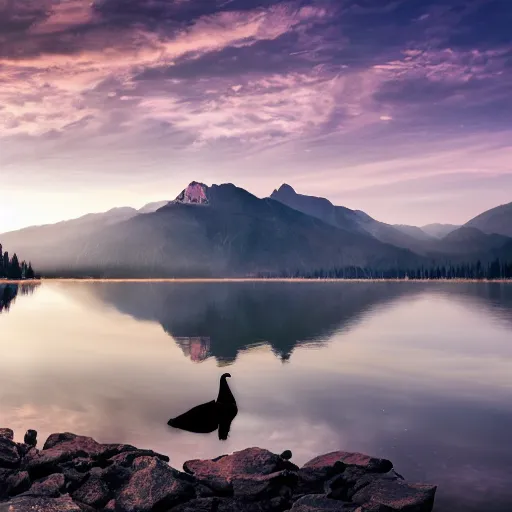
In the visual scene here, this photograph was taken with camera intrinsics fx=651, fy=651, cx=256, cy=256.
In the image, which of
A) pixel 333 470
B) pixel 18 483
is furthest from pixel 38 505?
pixel 333 470

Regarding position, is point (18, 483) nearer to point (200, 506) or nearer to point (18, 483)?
point (18, 483)

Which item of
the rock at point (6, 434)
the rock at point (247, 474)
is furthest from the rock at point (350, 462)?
the rock at point (6, 434)

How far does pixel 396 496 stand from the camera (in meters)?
19.3

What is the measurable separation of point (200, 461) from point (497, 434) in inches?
546

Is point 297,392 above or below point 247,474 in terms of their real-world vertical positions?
below

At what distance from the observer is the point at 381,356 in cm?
5853

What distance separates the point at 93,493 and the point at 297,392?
2111cm

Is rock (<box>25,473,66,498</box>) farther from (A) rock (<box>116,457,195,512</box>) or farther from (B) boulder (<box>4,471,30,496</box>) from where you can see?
(A) rock (<box>116,457,195,512</box>)

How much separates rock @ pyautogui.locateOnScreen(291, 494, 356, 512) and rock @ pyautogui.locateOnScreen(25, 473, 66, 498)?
280 inches

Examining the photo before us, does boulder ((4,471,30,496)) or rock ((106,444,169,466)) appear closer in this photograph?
boulder ((4,471,30,496))

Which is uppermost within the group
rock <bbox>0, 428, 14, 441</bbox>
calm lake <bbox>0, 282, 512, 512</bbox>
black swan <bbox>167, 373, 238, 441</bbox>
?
rock <bbox>0, 428, 14, 441</bbox>

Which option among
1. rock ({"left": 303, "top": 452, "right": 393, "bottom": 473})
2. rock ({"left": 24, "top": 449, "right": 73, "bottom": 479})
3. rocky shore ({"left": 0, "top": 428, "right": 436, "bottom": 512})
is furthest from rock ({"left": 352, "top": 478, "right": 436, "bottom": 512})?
rock ({"left": 24, "top": 449, "right": 73, "bottom": 479})

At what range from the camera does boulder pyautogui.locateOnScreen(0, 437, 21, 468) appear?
22.2 metres

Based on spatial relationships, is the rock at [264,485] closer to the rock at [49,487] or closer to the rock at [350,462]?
the rock at [350,462]
